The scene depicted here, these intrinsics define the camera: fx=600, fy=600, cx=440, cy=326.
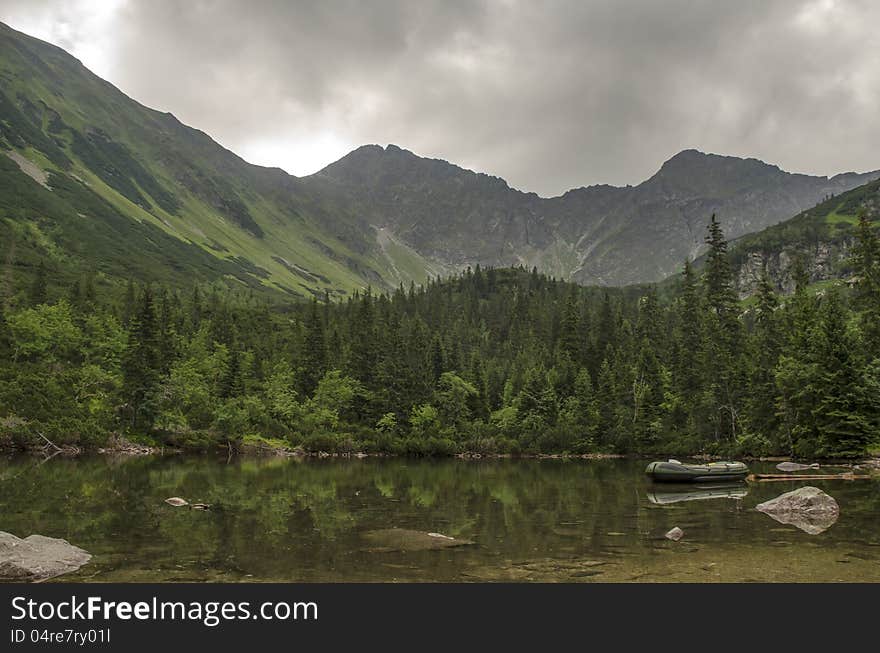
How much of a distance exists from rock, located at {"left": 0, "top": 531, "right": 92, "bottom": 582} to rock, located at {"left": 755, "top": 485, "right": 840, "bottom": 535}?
26.7 meters

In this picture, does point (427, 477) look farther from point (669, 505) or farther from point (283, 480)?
point (669, 505)

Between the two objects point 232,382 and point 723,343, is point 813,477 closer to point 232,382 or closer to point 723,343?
point 723,343

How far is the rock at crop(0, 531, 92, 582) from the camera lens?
16844 mm

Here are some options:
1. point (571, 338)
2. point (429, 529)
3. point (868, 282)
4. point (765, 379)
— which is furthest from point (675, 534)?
point (571, 338)

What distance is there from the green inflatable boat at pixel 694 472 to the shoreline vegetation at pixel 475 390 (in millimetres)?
20866

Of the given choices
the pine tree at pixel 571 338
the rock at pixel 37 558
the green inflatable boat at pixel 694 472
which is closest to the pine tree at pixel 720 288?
the pine tree at pixel 571 338

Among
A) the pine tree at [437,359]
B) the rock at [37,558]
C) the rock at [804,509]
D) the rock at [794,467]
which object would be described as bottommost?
the rock at [794,467]

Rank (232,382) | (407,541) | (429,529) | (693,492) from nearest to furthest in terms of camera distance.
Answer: (407,541) < (429,529) < (693,492) < (232,382)

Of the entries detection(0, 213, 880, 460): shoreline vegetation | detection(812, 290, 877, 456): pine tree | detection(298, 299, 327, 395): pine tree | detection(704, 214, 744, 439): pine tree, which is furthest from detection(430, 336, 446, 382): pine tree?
detection(812, 290, 877, 456): pine tree

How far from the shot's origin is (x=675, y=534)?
2277cm

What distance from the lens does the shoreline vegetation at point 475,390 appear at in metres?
64.6

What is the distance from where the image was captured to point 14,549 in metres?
17.9

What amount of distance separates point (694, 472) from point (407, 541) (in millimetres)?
28993

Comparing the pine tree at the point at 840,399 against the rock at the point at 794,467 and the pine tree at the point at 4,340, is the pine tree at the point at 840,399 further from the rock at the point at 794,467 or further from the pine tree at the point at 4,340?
the pine tree at the point at 4,340
